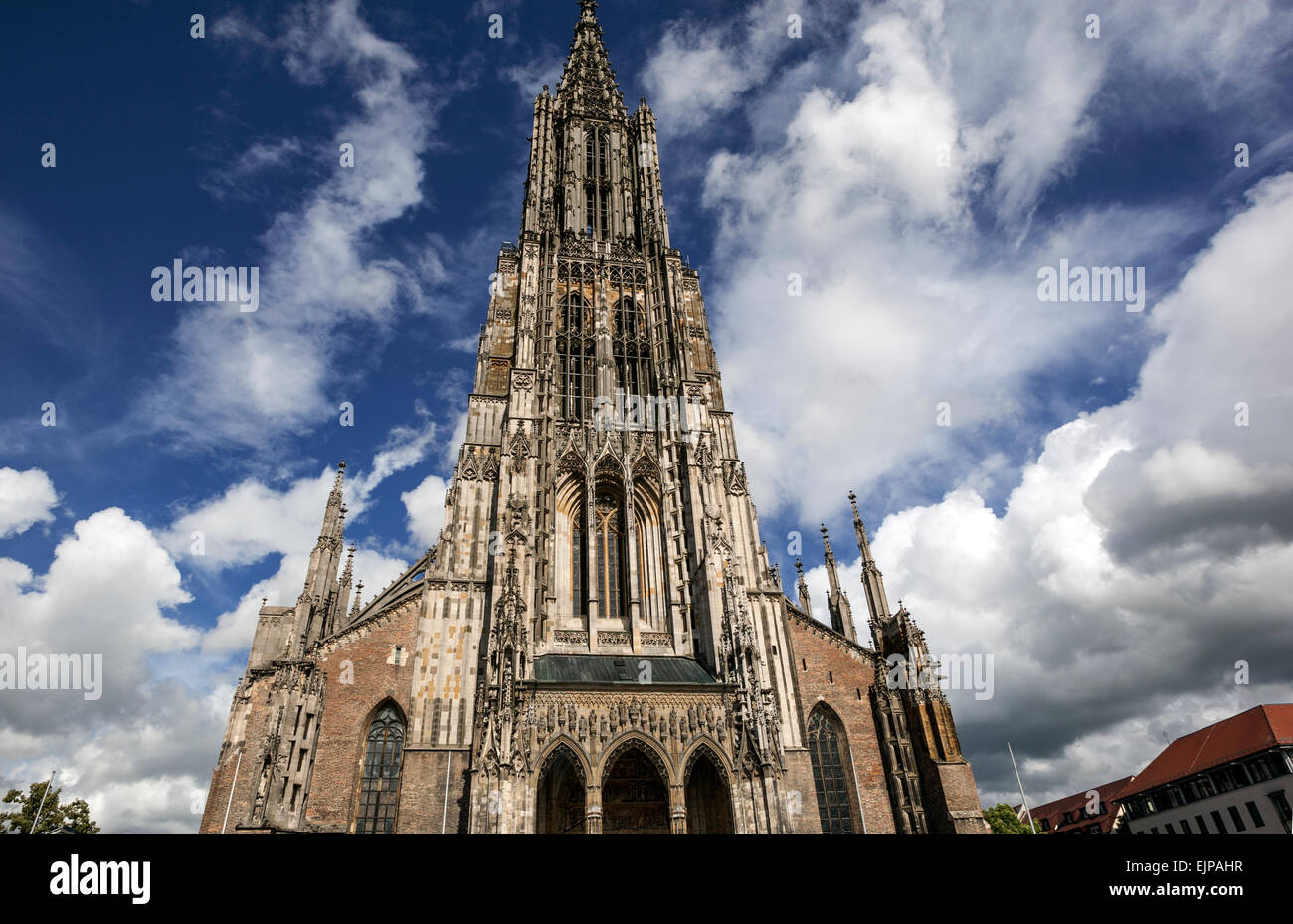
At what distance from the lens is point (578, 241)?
116 ft

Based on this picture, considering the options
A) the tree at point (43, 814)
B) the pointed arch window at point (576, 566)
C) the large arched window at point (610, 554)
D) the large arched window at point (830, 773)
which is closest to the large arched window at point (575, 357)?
the large arched window at point (610, 554)

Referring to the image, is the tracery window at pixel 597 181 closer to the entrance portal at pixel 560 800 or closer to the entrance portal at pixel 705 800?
the entrance portal at pixel 560 800

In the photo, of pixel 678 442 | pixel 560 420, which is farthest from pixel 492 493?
pixel 678 442

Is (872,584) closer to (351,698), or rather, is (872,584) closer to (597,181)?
(351,698)

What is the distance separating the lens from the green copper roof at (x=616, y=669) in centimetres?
2219

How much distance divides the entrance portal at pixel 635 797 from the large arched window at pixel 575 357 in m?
14.1

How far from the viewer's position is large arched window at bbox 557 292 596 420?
30.7 meters

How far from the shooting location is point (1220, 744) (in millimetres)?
40562

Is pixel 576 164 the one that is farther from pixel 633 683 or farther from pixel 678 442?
→ pixel 633 683

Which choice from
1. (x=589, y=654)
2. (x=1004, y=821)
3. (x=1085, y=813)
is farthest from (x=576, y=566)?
(x=1085, y=813)

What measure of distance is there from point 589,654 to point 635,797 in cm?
487
